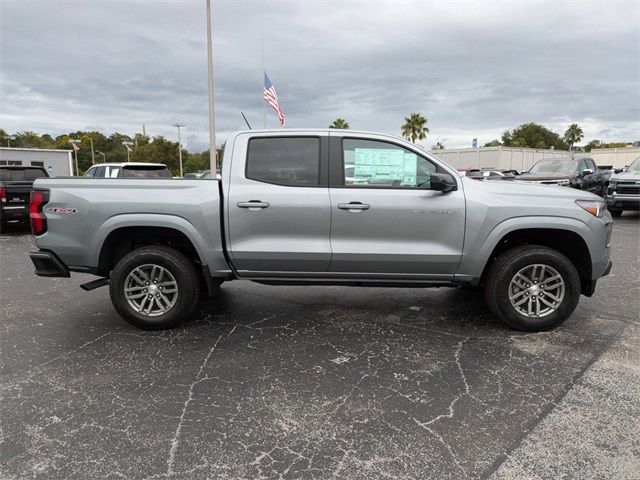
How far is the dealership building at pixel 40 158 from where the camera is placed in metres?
36.7

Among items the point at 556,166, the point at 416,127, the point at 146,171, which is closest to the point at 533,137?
the point at 416,127

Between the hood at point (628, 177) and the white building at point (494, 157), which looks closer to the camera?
the hood at point (628, 177)

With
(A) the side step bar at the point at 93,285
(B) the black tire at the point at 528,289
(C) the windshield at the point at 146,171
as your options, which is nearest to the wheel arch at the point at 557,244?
(B) the black tire at the point at 528,289

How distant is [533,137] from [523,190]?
92.2 meters

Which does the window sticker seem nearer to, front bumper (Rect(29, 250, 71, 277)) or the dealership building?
front bumper (Rect(29, 250, 71, 277))

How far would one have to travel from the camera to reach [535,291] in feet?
14.2

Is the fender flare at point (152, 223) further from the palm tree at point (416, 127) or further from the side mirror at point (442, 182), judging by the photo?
the palm tree at point (416, 127)

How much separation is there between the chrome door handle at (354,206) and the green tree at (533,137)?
8684 cm

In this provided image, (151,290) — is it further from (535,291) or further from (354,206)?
(535,291)

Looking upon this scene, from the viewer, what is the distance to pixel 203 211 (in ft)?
13.9

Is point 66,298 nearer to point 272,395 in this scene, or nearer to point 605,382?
point 272,395

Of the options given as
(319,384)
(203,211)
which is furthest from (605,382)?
(203,211)

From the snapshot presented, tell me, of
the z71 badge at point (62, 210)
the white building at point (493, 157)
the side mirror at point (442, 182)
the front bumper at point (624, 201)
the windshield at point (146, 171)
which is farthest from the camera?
the white building at point (493, 157)

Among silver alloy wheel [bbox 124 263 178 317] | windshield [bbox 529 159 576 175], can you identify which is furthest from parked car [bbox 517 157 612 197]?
silver alloy wheel [bbox 124 263 178 317]
